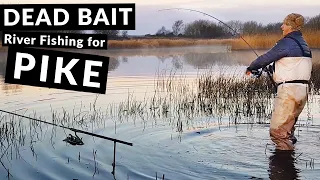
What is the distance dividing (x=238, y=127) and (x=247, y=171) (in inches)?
132

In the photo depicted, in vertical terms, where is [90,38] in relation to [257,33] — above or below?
below

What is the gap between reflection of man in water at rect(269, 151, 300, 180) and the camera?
20.5ft

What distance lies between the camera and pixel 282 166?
667cm

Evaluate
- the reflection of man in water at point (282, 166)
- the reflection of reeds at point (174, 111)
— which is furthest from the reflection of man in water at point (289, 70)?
the reflection of reeds at point (174, 111)

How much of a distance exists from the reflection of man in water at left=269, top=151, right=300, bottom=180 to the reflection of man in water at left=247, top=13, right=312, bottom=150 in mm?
314

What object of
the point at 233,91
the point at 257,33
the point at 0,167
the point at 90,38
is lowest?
the point at 0,167

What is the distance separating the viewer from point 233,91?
45.2 feet

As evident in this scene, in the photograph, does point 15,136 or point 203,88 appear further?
point 203,88

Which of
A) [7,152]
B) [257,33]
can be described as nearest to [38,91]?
[7,152]

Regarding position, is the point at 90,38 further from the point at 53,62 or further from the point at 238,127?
the point at 238,127
